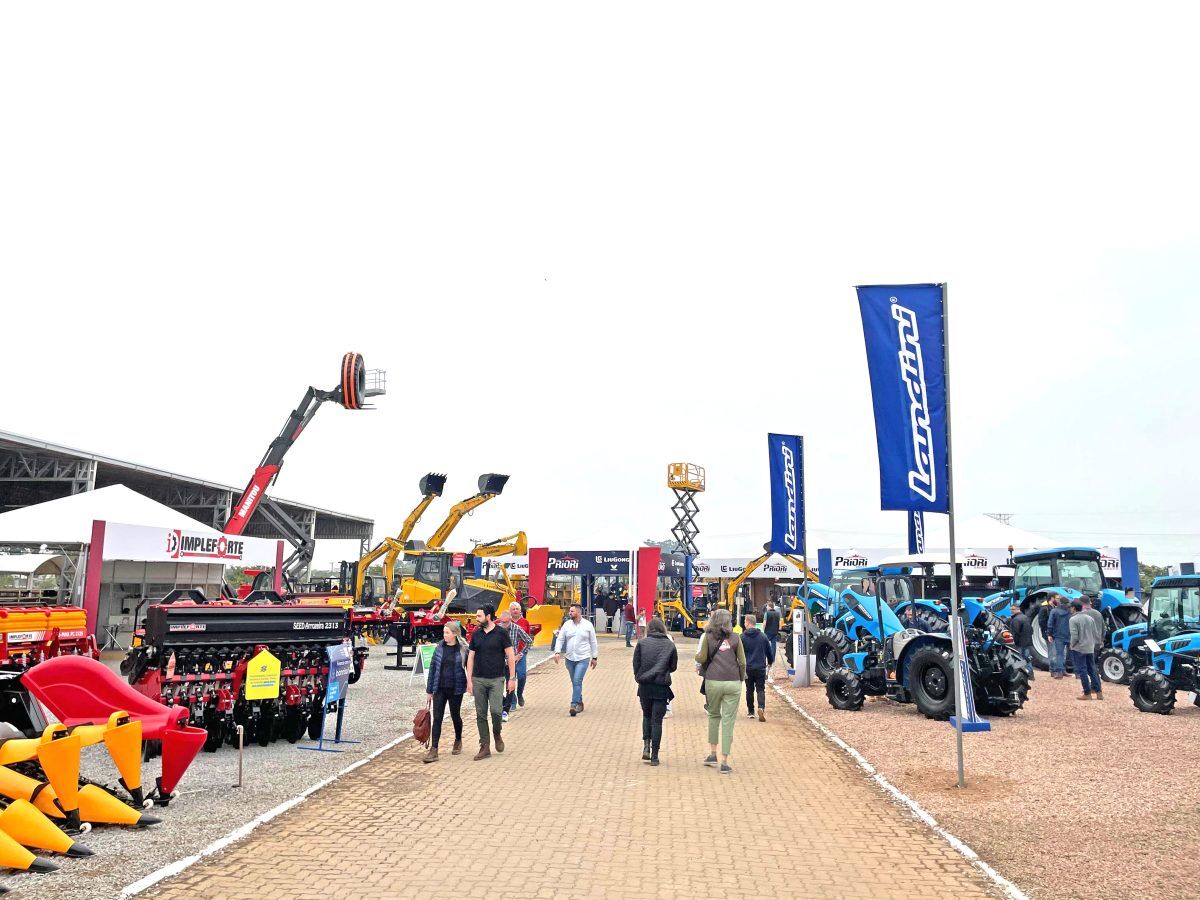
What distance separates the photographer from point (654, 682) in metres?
8.90

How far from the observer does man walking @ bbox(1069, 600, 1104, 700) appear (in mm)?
13859

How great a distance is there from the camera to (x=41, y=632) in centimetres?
934

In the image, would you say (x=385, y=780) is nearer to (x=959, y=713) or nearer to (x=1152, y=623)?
(x=959, y=713)

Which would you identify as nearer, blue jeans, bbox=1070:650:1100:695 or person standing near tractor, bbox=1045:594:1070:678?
blue jeans, bbox=1070:650:1100:695

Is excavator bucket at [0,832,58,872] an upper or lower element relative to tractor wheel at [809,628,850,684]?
lower

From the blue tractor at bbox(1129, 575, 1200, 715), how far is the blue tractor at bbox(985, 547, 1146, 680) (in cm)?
290

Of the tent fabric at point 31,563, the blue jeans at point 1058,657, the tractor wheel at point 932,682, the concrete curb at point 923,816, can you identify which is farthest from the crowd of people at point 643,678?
the tent fabric at point 31,563

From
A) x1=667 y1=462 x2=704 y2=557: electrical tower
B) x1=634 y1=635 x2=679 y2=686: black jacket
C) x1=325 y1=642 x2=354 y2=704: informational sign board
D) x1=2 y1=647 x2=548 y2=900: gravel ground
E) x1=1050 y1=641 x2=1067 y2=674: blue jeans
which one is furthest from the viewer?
x1=667 y1=462 x2=704 y2=557: electrical tower

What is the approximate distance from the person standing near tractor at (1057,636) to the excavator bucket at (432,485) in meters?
16.3

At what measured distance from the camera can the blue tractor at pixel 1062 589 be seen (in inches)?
764

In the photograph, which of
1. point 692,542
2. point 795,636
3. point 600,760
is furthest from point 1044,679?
point 692,542

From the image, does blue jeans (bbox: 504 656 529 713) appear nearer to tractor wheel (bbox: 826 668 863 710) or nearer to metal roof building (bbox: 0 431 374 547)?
tractor wheel (bbox: 826 668 863 710)

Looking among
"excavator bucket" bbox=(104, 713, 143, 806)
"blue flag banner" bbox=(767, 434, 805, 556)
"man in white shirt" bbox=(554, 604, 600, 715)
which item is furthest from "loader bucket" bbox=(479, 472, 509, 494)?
"excavator bucket" bbox=(104, 713, 143, 806)

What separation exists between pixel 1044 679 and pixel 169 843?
16.7 metres
